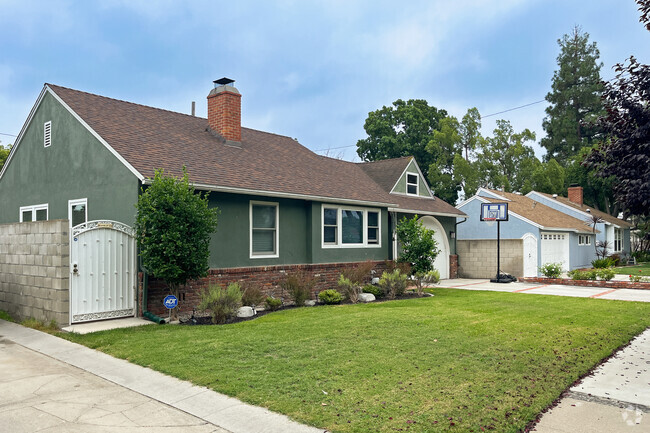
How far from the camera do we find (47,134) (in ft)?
46.9

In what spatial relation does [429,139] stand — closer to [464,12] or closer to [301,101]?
[301,101]

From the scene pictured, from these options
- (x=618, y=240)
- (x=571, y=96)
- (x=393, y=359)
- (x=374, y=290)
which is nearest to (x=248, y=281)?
(x=374, y=290)

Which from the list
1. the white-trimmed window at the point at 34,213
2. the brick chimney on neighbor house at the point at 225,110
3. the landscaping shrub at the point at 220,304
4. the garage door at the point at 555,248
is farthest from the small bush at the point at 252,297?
the garage door at the point at 555,248

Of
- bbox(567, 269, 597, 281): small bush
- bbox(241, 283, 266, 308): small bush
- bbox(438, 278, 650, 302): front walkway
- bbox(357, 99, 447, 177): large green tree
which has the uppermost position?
bbox(357, 99, 447, 177): large green tree

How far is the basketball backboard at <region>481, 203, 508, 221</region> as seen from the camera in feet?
71.7

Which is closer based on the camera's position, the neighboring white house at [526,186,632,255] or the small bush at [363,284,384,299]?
the small bush at [363,284,384,299]

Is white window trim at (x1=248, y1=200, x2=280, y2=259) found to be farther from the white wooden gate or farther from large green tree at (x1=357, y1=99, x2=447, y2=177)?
large green tree at (x1=357, y1=99, x2=447, y2=177)

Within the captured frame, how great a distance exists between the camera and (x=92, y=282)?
394 inches

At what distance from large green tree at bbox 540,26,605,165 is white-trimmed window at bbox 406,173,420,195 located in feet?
118

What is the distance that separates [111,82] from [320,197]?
15982 mm

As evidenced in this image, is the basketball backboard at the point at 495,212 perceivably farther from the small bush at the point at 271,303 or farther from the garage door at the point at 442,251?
the small bush at the point at 271,303

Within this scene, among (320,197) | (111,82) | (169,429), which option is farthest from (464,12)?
(111,82)

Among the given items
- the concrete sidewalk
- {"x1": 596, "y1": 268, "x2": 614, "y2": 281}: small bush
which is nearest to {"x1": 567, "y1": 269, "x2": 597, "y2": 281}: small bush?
{"x1": 596, "y1": 268, "x2": 614, "y2": 281}: small bush

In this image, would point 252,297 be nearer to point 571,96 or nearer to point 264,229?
point 264,229
